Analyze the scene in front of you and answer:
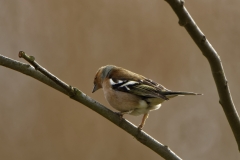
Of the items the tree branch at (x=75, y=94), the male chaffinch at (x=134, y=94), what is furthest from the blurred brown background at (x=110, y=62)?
the tree branch at (x=75, y=94)

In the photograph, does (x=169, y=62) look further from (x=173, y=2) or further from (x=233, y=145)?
(x=173, y=2)

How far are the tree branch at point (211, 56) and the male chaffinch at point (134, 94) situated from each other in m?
0.48

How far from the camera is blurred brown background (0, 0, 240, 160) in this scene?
3.68 meters

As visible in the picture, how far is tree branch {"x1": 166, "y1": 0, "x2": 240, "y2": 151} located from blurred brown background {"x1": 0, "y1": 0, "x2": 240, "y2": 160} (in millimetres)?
2283

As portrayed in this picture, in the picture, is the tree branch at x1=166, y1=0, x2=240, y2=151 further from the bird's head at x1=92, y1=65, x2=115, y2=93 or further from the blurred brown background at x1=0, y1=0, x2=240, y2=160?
the blurred brown background at x1=0, y1=0, x2=240, y2=160

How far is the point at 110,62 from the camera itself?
12.5 ft

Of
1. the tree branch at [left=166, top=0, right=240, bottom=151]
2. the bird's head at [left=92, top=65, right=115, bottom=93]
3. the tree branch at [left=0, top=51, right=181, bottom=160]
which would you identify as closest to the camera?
the tree branch at [left=166, top=0, right=240, bottom=151]

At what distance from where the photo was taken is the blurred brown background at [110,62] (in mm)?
3682

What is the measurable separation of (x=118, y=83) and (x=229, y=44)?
1.97 metres

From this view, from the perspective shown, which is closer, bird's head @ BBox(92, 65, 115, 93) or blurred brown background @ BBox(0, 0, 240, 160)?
bird's head @ BBox(92, 65, 115, 93)

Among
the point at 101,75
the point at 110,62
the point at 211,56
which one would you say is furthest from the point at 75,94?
the point at 110,62

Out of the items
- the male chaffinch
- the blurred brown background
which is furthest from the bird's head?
the blurred brown background

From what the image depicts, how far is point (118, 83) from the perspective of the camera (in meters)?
2.43

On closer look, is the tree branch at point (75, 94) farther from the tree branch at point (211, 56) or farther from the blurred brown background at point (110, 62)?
the blurred brown background at point (110, 62)
